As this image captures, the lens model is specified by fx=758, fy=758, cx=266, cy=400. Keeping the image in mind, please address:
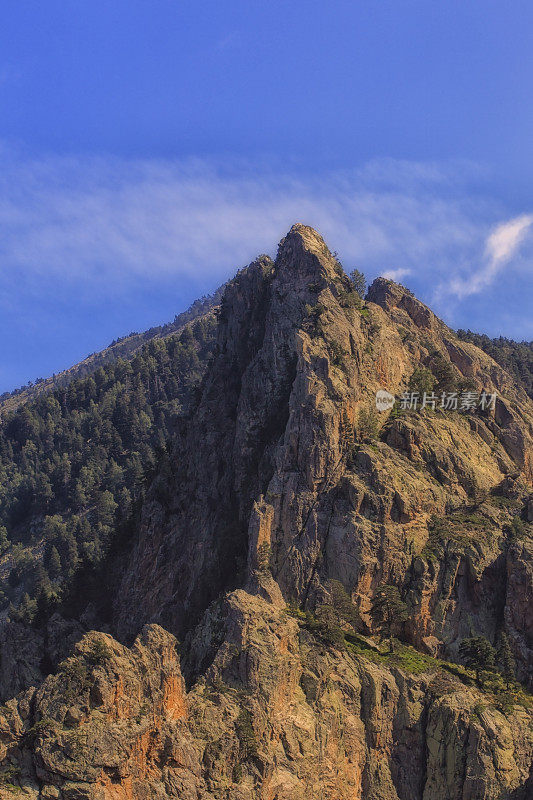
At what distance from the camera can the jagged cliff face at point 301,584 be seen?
143ft

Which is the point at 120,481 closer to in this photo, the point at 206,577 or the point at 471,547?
the point at 206,577

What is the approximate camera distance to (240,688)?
52781 mm

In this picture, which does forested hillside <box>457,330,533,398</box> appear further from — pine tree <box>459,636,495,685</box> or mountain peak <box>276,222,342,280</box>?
pine tree <box>459,636,495,685</box>

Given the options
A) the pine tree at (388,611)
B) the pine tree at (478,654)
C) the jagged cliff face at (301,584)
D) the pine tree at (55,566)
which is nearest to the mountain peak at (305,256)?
the jagged cliff face at (301,584)

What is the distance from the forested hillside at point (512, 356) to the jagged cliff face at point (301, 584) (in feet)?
142

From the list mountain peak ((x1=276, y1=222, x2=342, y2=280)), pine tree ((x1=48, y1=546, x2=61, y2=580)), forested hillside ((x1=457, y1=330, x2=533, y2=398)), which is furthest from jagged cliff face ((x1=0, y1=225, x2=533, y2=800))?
pine tree ((x1=48, y1=546, x2=61, y2=580))

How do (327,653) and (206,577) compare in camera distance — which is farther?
(206,577)

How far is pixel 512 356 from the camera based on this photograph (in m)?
164

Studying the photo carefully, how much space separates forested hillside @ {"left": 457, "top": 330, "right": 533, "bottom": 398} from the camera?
→ 148250mm

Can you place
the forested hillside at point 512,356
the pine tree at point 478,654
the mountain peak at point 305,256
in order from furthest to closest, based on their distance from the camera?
the forested hillside at point 512,356 < the mountain peak at point 305,256 < the pine tree at point 478,654

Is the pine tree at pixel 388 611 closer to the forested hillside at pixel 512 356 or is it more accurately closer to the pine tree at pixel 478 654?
the pine tree at pixel 478 654

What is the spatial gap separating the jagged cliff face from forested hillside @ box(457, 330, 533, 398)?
43195 millimetres

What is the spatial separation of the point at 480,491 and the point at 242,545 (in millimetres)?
25571

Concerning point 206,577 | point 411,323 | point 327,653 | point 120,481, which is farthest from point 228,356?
point 120,481
